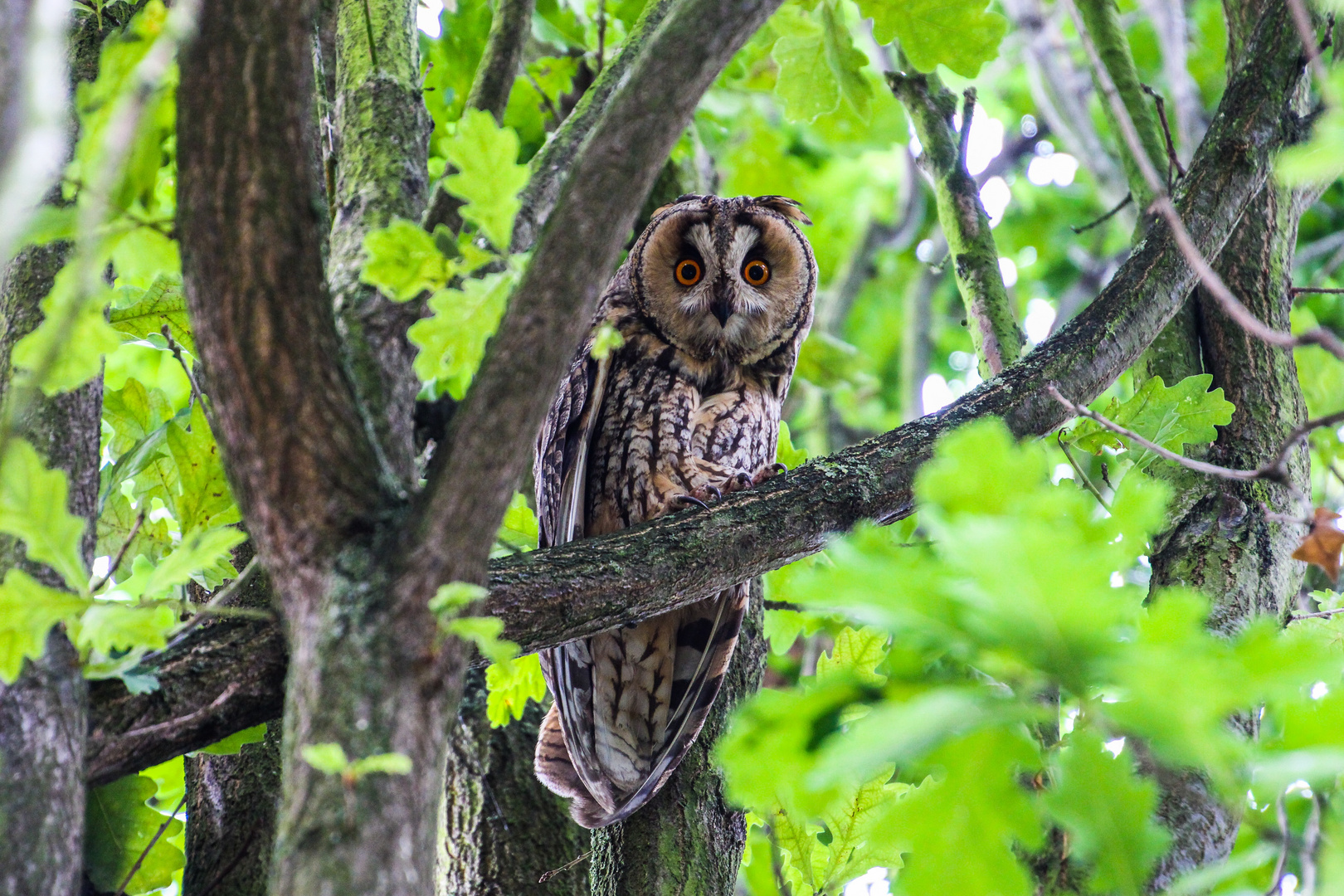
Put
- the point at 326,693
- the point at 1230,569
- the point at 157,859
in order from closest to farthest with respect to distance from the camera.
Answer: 1. the point at 326,693
2. the point at 157,859
3. the point at 1230,569

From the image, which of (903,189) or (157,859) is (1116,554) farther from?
(903,189)

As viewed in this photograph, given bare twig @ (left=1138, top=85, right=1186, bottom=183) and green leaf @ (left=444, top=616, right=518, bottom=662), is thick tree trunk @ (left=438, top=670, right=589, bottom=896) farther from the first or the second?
bare twig @ (left=1138, top=85, right=1186, bottom=183)

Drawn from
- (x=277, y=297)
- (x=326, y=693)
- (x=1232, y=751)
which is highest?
(x=277, y=297)

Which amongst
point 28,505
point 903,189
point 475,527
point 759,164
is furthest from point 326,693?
point 903,189

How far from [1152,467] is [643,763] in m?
1.30

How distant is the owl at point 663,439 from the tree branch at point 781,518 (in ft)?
2.08

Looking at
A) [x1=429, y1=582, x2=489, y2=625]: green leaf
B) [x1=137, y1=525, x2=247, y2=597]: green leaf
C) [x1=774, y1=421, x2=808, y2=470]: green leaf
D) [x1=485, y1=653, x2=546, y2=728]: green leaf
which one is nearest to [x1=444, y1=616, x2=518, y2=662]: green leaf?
[x1=429, y1=582, x2=489, y2=625]: green leaf

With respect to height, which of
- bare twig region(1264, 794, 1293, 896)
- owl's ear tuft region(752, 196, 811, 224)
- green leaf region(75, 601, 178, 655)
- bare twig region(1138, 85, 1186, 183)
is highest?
owl's ear tuft region(752, 196, 811, 224)

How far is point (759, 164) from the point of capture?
16.1ft

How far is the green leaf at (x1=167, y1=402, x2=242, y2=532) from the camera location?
155cm

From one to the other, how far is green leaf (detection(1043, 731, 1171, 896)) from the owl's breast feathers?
A: 5.09 feet

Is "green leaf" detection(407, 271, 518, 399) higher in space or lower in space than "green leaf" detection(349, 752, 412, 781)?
higher

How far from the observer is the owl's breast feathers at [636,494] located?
244 centimetres

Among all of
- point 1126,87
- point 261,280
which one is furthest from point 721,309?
point 261,280
